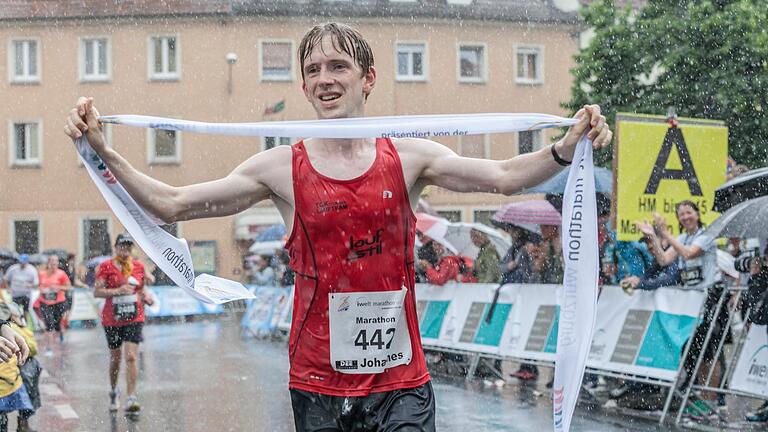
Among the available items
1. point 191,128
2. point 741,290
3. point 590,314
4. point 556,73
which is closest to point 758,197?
point 741,290

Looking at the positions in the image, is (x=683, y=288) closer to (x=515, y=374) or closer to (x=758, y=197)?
(x=758, y=197)

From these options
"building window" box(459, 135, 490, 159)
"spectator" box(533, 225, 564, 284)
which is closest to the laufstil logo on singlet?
"spectator" box(533, 225, 564, 284)

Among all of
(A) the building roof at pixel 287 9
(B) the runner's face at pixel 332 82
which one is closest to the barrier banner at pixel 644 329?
(B) the runner's face at pixel 332 82

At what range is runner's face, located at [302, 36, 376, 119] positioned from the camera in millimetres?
4031

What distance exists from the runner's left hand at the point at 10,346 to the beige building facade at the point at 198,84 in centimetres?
3972

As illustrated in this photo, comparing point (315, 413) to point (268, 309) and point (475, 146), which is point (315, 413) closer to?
point (268, 309)

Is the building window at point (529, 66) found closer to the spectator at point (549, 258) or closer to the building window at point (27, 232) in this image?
the building window at point (27, 232)

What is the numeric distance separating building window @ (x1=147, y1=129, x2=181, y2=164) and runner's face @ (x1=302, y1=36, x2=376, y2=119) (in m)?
42.2

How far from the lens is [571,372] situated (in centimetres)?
417

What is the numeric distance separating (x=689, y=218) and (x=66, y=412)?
6254mm

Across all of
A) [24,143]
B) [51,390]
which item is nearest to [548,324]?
[51,390]

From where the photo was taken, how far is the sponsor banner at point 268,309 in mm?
21484

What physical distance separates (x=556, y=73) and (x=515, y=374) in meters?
36.0

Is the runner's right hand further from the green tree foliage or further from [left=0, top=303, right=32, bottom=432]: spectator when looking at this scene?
the green tree foliage
